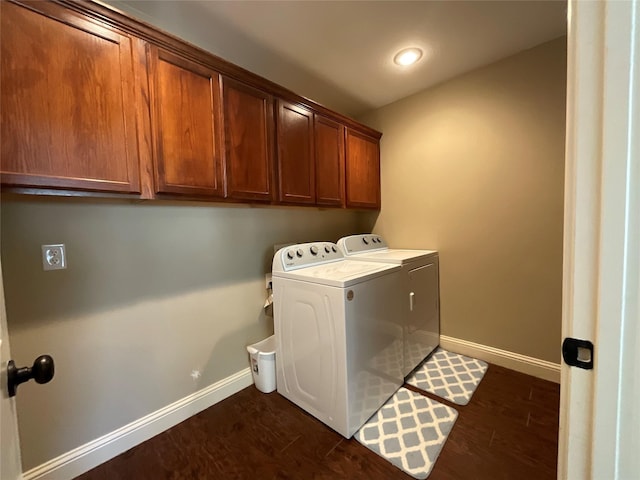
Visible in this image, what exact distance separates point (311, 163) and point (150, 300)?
142 cm

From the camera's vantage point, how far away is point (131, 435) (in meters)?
1.48

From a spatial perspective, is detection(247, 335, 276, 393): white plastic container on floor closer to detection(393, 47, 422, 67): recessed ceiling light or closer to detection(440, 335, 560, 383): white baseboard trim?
detection(440, 335, 560, 383): white baseboard trim

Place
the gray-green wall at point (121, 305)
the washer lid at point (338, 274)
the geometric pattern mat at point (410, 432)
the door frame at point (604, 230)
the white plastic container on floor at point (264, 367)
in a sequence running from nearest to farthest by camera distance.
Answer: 1. the door frame at point (604, 230)
2. the gray-green wall at point (121, 305)
3. the geometric pattern mat at point (410, 432)
4. the washer lid at point (338, 274)
5. the white plastic container on floor at point (264, 367)

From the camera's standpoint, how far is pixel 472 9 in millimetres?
1506

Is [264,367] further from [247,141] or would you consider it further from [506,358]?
[506,358]

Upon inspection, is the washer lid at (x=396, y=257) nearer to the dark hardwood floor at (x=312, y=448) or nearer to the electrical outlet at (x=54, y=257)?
the dark hardwood floor at (x=312, y=448)

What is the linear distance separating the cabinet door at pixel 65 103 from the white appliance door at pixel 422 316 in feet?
6.30

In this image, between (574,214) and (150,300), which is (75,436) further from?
(574,214)

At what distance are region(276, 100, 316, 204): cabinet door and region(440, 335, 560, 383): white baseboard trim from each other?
184 cm

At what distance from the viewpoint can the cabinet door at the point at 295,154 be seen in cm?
181

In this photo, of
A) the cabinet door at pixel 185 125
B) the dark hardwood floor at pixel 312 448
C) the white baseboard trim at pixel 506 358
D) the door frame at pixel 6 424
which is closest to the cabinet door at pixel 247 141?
the cabinet door at pixel 185 125

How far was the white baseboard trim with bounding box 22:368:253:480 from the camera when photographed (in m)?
1.26

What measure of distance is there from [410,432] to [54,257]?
2086mm

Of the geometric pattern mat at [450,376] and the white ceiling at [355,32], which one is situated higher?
the white ceiling at [355,32]
